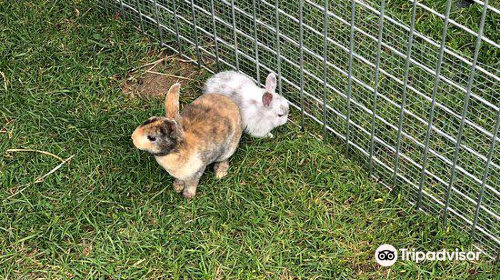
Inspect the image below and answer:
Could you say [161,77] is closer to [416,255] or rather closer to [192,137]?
[192,137]

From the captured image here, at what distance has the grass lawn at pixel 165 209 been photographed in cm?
354

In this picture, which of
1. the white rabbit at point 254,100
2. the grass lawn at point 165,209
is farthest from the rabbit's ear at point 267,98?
the grass lawn at point 165,209

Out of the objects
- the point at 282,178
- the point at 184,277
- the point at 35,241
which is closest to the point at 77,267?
the point at 35,241

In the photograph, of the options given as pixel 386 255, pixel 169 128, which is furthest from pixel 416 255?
pixel 169 128

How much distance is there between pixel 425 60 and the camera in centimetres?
413

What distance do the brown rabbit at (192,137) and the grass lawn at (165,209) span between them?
0.50 feet

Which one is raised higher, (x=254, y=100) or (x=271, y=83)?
(x=271, y=83)

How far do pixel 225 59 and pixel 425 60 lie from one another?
3.65ft

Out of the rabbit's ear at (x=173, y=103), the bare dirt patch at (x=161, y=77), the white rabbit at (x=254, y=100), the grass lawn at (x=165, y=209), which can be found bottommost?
the grass lawn at (x=165, y=209)

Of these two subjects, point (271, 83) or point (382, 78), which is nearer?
point (271, 83)

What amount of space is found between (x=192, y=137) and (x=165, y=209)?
0.42 meters

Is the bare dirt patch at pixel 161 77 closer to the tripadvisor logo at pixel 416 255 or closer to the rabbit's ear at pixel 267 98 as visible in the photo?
the rabbit's ear at pixel 267 98

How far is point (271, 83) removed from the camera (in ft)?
12.8

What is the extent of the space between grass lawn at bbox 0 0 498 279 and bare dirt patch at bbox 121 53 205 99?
0.06 metres
